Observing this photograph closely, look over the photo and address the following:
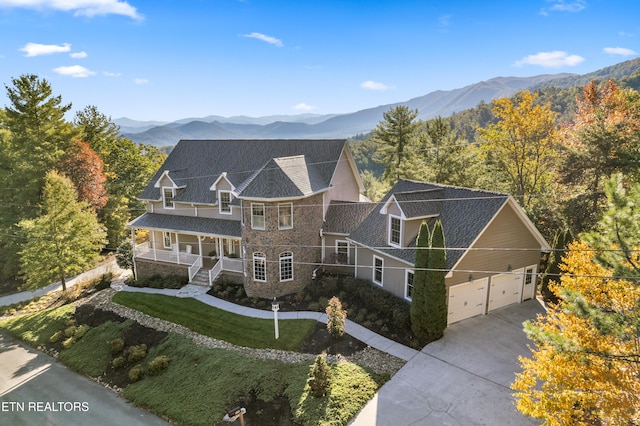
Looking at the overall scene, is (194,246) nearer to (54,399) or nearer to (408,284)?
(54,399)

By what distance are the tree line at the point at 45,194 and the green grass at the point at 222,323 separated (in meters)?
5.92

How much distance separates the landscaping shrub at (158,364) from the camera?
16.4 meters

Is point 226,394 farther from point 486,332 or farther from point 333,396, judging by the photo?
point 486,332

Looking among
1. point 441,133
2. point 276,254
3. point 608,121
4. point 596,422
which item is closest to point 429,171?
point 441,133

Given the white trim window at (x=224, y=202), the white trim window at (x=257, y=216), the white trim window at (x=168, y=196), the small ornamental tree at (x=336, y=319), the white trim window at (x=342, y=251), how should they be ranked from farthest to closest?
1. the white trim window at (x=168, y=196)
2. the white trim window at (x=224, y=202)
3. the white trim window at (x=342, y=251)
4. the white trim window at (x=257, y=216)
5. the small ornamental tree at (x=336, y=319)

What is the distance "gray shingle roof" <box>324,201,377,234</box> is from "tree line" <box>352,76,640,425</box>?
27.2 ft

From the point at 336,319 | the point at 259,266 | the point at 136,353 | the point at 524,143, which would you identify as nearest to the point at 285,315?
the point at 259,266

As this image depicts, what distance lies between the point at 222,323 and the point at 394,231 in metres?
10.6

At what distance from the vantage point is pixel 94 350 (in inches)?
744

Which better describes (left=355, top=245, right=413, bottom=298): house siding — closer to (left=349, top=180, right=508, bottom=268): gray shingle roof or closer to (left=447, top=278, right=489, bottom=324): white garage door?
(left=349, top=180, right=508, bottom=268): gray shingle roof

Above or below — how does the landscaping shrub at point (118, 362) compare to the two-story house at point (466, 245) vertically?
below

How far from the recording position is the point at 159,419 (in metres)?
13.9

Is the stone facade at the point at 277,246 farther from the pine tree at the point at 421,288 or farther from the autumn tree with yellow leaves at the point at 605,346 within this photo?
the autumn tree with yellow leaves at the point at 605,346

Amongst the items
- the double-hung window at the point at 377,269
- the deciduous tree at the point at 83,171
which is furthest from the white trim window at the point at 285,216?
the deciduous tree at the point at 83,171
